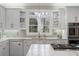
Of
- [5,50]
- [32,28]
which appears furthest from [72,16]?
[5,50]

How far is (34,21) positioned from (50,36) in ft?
1.33

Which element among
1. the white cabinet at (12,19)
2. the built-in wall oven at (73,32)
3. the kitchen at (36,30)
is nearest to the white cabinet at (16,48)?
the kitchen at (36,30)

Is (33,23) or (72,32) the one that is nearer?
(33,23)

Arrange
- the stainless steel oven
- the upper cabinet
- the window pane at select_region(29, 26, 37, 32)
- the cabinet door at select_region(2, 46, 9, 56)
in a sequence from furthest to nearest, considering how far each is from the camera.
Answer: the stainless steel oven, the upper cabinet, the window pane at select_region(29, 26, 37, 32), the cabinet door at select_region(2, 46, 9, 56)

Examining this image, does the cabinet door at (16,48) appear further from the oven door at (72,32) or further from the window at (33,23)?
the oven door at (72,32)

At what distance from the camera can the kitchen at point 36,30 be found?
1840mm

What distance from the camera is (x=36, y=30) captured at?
6.59ft

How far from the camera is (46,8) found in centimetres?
199

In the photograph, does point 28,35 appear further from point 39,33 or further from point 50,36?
point 50,36

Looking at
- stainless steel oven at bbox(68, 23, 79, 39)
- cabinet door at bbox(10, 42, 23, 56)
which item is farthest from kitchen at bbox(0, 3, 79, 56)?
stainless steel oven at bbox(68, 23, 79, 39)

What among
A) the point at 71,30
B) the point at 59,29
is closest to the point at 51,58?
the point at 59,29

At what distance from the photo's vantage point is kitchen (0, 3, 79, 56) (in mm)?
1840

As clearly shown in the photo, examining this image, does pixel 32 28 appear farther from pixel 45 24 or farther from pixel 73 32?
pixel 73 32

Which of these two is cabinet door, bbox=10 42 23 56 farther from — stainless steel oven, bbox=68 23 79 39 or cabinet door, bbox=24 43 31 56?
stainless steel oven, bbox=68 23 79 39
